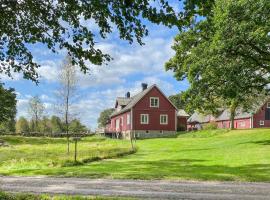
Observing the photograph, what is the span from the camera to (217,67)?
35.1 metres

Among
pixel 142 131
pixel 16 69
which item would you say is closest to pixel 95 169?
pixel 16 69

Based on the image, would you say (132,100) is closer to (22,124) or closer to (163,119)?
(163,119)

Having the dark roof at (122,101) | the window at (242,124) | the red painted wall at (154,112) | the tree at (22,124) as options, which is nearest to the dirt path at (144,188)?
the red painted wall at (154,112)

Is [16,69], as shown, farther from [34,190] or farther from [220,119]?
[220,119]

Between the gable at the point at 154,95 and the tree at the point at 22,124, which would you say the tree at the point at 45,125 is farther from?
the gable at the point at 154,95

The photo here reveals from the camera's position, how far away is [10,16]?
9.63 meters

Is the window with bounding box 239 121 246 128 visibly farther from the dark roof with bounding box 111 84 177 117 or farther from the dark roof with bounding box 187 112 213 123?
the dark roof with bounding box 111 84 177 117

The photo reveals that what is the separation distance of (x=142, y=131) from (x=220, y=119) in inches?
1199

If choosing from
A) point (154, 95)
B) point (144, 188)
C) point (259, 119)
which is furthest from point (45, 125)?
point (144, 188)

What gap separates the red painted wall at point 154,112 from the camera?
67625 millimetres

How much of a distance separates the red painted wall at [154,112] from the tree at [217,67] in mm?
26700

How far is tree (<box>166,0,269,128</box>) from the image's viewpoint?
34.5m

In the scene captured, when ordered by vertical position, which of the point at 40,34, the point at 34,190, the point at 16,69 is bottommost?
the point at 34,190

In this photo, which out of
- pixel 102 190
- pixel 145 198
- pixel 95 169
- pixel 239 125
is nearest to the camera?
pixel 145 198
